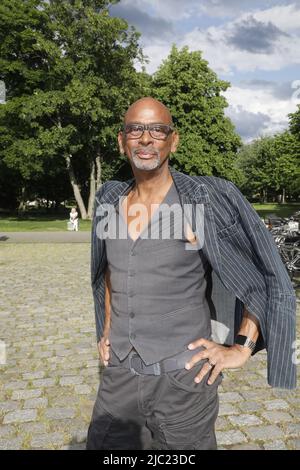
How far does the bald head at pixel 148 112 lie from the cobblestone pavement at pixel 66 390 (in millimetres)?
2835

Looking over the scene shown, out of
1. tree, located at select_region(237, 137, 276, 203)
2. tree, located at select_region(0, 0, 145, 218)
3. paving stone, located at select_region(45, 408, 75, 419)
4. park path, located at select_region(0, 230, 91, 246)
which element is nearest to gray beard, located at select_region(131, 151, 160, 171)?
paving stone, located at select_region(45, 408, 75, 419)

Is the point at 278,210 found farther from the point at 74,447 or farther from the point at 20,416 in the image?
the point at 74,447

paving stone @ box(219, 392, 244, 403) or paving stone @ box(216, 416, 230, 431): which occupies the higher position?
paving stone @ box(219, 392, 244, 403)

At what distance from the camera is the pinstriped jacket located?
1934 millimetres

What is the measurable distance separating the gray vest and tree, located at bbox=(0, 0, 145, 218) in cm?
2917

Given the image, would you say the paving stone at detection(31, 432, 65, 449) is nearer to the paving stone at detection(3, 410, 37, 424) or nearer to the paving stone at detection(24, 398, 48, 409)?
the paving stone at detection(3, 410, 37, 424)

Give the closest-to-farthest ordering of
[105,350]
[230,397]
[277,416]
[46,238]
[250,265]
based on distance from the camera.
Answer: [250,265]
[105,350]
[277,416]
[230,397]
[46,238]

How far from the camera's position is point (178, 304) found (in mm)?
2164

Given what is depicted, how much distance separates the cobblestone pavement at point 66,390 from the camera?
3.94 m

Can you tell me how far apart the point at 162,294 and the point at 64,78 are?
32.3 metres

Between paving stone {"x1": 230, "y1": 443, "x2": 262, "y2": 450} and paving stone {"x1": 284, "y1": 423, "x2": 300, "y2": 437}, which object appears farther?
paving stone {"x1": 284, "y1": 423, "x2": 300, "y2": 437}

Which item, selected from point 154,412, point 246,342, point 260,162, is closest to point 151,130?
point 246,342
